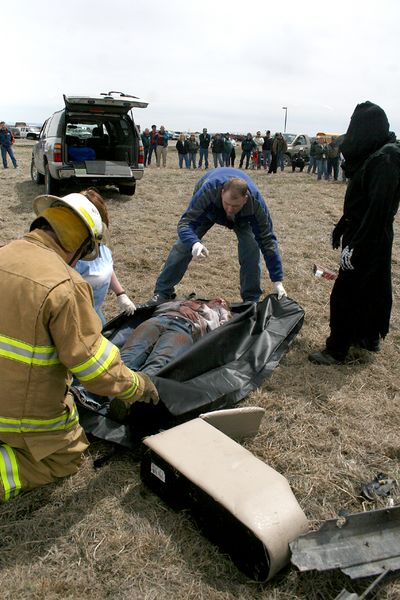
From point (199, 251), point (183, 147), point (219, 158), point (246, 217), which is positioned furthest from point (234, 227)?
point (219, 158)

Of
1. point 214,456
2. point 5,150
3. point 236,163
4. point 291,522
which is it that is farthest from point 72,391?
point 236,163

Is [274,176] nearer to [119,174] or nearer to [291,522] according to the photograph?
[119,174]

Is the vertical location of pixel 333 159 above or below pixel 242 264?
above

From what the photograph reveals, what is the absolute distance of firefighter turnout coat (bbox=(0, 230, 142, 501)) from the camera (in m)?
1.76

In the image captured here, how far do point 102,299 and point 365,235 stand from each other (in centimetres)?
193

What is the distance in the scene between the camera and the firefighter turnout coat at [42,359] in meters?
1.76

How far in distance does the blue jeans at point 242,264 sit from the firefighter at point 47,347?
2176mm

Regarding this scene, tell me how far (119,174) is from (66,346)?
275 inches

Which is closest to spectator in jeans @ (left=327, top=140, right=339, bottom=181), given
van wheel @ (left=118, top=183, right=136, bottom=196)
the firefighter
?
van wheel @ (left=118, top=183, right=136, bottom=196)

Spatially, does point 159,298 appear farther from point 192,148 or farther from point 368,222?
point 192,148

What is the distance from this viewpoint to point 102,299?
11.0 feet

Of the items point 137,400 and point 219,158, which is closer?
point 137,400

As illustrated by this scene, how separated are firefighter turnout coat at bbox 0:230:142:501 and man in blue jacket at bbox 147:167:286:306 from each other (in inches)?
72.2

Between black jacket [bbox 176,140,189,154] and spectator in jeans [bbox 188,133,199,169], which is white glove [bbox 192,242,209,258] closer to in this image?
black jacket [bbox 176,140,189,154]
